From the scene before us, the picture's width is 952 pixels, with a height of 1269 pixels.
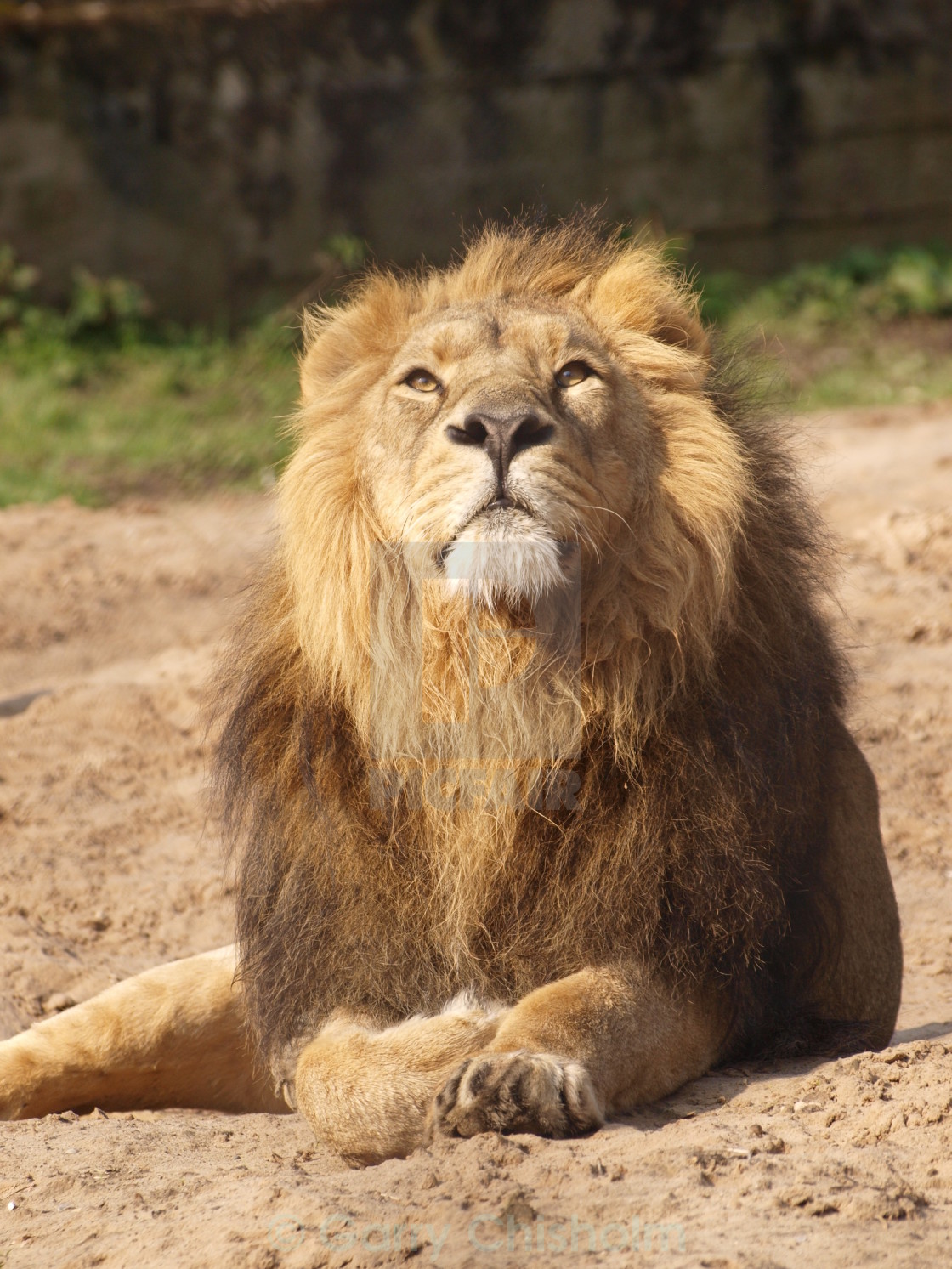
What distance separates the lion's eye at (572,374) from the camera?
315 cm

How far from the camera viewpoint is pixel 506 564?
2799 millimetres

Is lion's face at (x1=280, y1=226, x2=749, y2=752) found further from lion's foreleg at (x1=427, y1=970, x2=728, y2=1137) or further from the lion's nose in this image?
lion's foreleg at (x1=427, y1=970, x2=728, y2=1137)

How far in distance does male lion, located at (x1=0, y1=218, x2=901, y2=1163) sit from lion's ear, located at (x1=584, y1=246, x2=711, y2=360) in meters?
0.01

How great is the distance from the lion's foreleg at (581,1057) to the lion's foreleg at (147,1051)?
1059mm

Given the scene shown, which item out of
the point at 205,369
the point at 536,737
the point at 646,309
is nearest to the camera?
the point at 536,737

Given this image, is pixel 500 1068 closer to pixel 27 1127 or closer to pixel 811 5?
pixel 27 1127

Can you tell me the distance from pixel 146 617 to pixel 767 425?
3.65 meters

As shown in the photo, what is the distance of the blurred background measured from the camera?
31.5 feet

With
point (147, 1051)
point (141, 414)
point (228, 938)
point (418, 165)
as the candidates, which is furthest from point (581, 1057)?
point (418, 165)

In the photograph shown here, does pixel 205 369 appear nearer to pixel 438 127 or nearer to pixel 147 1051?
pixel 438 127

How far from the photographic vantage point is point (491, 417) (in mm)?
2861

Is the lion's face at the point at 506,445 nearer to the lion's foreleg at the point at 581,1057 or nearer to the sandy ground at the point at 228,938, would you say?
the lion's foreleg at the point at 581,1057

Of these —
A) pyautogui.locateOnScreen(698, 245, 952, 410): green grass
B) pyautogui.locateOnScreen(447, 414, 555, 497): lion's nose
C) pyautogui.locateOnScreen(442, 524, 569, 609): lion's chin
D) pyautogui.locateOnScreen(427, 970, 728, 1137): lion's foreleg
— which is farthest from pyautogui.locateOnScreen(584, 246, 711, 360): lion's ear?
pyautogui.locateOnScreen(698, 245, 952, 410): green grass

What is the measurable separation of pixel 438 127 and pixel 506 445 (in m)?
7.82
